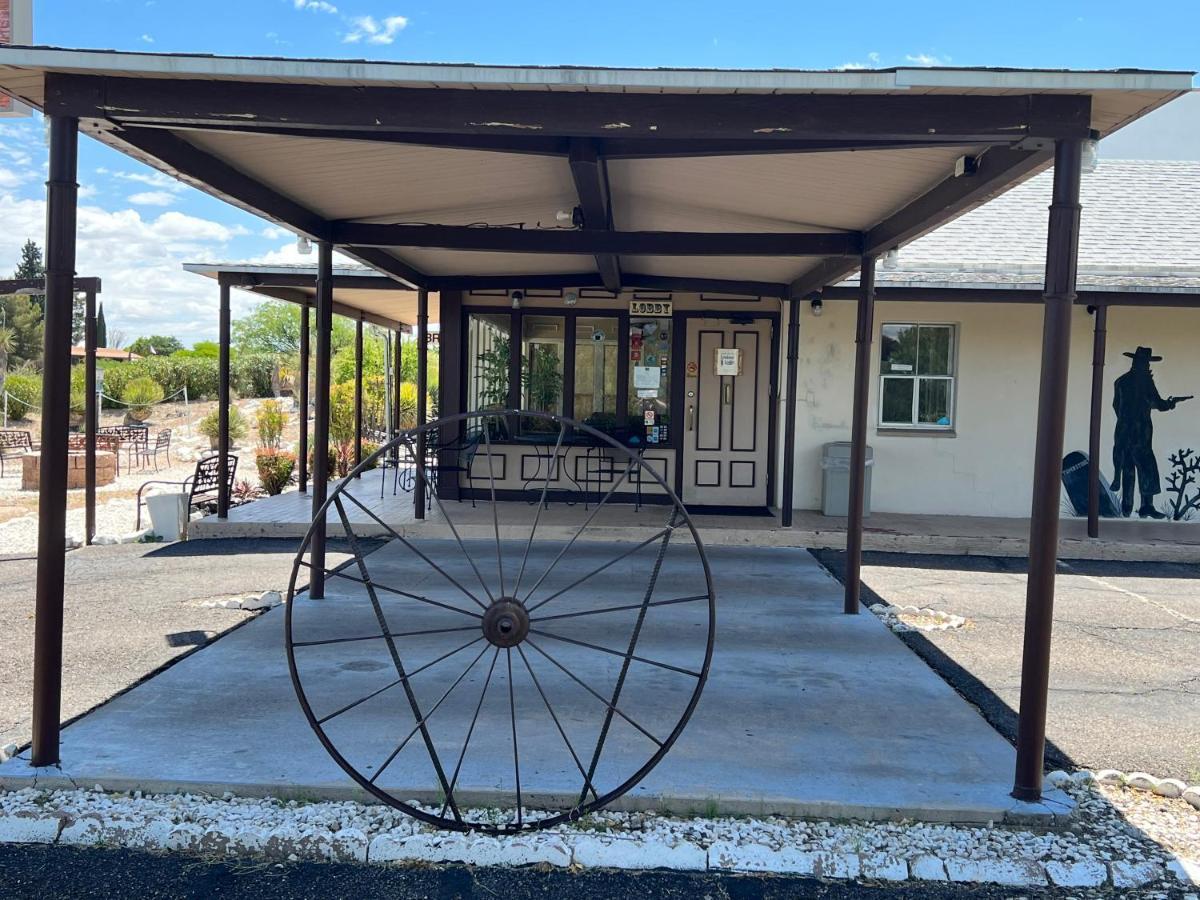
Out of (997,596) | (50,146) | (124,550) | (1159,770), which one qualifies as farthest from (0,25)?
(1159,770)

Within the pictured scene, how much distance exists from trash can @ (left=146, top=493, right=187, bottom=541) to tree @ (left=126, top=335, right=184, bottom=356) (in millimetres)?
51248

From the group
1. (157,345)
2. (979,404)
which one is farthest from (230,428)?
(157,345)

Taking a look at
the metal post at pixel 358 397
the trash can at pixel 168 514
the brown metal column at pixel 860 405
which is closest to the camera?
the brown metal column at pixel 860 405

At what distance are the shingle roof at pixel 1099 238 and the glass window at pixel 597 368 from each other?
3051mm

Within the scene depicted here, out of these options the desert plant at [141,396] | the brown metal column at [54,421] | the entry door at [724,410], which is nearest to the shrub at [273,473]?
the entry door at [724,410]

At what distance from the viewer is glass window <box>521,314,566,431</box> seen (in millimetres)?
11055

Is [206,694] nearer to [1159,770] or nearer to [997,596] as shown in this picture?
[1159,770]

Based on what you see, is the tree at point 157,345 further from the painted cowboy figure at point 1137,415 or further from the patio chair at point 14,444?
the painted cowboy figure at point 1137,415

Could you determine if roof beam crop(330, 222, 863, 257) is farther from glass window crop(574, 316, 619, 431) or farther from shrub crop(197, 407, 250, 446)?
shrub crop(197, 407, 250, 446)

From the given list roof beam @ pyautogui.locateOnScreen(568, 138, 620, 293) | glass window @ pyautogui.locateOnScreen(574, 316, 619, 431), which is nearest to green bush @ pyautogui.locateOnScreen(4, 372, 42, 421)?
glass window @ pyautogui.locateOnScreen(574, 316, 619, 431)

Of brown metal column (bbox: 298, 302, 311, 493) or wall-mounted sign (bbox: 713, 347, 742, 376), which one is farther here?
brown metal column (bbox: 298, 302, 311, 493)

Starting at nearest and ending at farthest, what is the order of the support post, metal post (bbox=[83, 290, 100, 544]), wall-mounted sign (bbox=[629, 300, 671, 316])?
metal post (bbox=[83, 290, 100, 544]), wall-mounted sign (bbox=[629, 300, 671, 316]), the support post

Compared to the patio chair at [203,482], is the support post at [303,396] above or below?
above

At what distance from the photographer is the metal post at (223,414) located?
1000 centimetres
